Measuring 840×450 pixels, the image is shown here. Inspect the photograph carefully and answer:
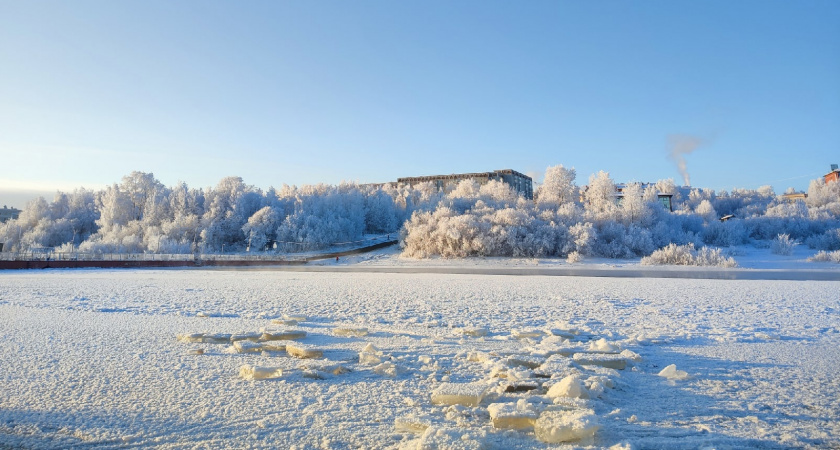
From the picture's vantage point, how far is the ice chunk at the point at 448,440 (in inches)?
167

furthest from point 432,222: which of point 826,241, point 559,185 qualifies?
point 826,241

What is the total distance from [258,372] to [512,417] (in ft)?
10.6

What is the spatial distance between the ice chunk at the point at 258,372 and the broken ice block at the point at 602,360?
391 centimetres

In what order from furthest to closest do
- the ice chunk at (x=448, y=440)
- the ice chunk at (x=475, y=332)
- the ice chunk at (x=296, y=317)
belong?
the ice chunk at (x=296, y=317), the ice chunk at (x=475, y=332), the ice chunk at (x=448, y=440)

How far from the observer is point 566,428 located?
4.52 metres

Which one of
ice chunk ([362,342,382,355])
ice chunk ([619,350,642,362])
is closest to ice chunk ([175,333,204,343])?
ice chunk ([362,342,382,355])

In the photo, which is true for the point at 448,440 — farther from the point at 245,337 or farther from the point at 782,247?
the point at 782,247

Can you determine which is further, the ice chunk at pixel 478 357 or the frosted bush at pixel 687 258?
the frosted bush at pixel 687 258

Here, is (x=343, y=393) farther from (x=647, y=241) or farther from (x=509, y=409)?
(x=647, y=241)

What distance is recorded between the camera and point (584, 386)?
18.8ft

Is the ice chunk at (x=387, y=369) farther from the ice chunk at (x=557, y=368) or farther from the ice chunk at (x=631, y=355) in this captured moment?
the ice chunk at (x=631, y=355)

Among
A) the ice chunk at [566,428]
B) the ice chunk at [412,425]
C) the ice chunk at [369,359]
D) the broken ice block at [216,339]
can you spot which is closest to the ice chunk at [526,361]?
the ice chunk at [369,359]

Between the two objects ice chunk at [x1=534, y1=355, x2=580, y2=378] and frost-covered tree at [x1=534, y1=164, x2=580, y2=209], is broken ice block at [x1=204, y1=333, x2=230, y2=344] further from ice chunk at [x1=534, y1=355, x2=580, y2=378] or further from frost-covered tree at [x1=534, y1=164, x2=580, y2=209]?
frost-covered tree at [x1=534, y1=164, x2=580, y2=209]

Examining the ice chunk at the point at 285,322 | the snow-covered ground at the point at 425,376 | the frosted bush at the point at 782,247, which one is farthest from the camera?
the frosted bush at the point at 782,247
